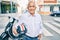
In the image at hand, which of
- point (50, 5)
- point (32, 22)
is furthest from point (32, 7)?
point (50, 5)

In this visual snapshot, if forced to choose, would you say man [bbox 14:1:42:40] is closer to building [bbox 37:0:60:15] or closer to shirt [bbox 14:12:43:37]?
shirt [bbox 14:12:43:37]

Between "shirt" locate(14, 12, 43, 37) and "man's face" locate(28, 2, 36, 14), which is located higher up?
"man's face" locate(28, 2, 36, 14)

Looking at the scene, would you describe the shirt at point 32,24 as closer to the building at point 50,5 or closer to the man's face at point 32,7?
the man's face at point 32,7

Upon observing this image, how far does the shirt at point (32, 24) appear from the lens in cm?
425

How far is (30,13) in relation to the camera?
14.2ft

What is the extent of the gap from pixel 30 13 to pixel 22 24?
312mm

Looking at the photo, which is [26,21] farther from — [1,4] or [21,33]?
[1,4]

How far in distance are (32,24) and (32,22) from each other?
0.05 metres

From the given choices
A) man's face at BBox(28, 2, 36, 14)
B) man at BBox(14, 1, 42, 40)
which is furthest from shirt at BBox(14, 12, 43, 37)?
man's face at BBox(28, 2, 36, 14)

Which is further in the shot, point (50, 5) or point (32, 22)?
point (50, 5)

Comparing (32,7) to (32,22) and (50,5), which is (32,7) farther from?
(50,5)

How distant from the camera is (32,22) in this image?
425 centimetres

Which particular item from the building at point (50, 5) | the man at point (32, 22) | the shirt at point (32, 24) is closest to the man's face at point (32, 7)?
the man at point (32, 22)

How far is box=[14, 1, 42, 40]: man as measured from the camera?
4.25m
